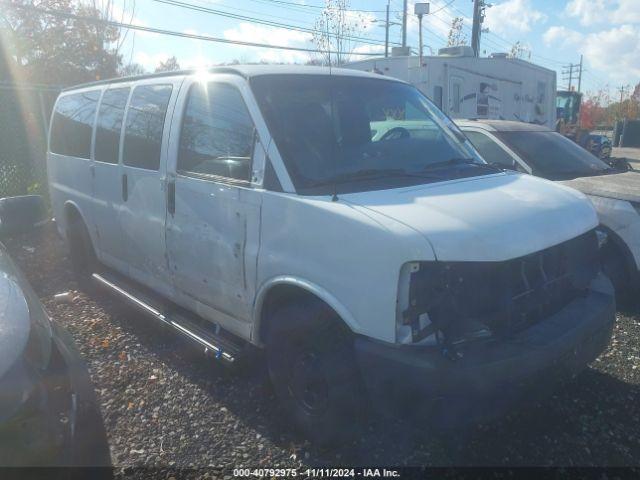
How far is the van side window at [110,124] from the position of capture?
15.4ft

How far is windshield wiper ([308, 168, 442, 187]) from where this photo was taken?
309cm

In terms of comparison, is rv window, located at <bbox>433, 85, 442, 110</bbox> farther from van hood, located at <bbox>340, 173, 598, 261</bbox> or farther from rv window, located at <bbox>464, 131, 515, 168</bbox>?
van hood, located at <bbox>340, 173, 598, 261</bbox>

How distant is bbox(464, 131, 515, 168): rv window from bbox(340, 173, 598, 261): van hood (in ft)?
9.51

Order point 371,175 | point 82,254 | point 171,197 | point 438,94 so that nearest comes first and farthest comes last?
point 371,175
point 171,197
point 82,254
point 438,94

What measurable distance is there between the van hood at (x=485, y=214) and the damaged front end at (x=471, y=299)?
0.30ft

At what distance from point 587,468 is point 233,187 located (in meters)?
2.55

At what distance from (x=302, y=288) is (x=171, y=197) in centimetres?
144

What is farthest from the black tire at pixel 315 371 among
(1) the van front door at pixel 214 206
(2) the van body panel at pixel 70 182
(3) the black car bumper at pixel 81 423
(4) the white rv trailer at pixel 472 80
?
(4) the white rv trailer at pixel 472 80

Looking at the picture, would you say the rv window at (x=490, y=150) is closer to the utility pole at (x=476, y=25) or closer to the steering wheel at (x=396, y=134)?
the steering wheel at (x=396, y=134)

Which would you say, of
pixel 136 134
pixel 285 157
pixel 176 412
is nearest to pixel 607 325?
pixel 285 157

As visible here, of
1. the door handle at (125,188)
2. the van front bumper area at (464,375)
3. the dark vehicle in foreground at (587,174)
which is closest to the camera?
the van front bumper area at (464,375)

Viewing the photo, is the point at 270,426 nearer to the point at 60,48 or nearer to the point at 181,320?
the point at 181,320

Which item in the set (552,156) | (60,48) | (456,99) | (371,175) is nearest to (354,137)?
(371,175)

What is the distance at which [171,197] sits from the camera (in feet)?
12.6
